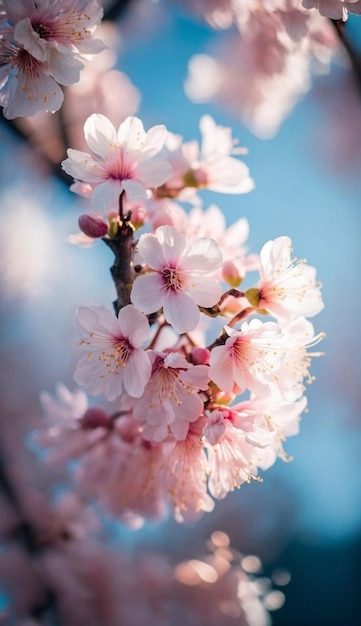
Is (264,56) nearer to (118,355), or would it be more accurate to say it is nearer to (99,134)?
(99,134)

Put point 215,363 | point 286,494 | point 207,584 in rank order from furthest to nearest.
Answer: point 286,494 < point 207,584 < point 215,363

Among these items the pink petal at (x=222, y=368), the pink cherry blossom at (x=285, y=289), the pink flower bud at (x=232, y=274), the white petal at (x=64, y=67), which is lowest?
the pink petal at (x=222, y=368)

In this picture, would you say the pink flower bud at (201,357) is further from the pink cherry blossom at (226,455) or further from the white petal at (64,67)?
the white petal at (64,67)

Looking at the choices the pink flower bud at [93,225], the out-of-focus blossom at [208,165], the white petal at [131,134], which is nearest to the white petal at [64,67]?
the white petal at [131,134]

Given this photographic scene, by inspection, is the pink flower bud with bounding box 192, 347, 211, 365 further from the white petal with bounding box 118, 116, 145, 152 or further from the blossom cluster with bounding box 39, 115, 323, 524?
the white petal with bounding box 118, 116, 145, 152

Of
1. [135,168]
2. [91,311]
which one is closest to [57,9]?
[135,168]

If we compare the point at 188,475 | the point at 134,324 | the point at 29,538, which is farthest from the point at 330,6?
the point at 29,538

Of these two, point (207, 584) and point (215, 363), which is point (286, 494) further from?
point (215, 363)
